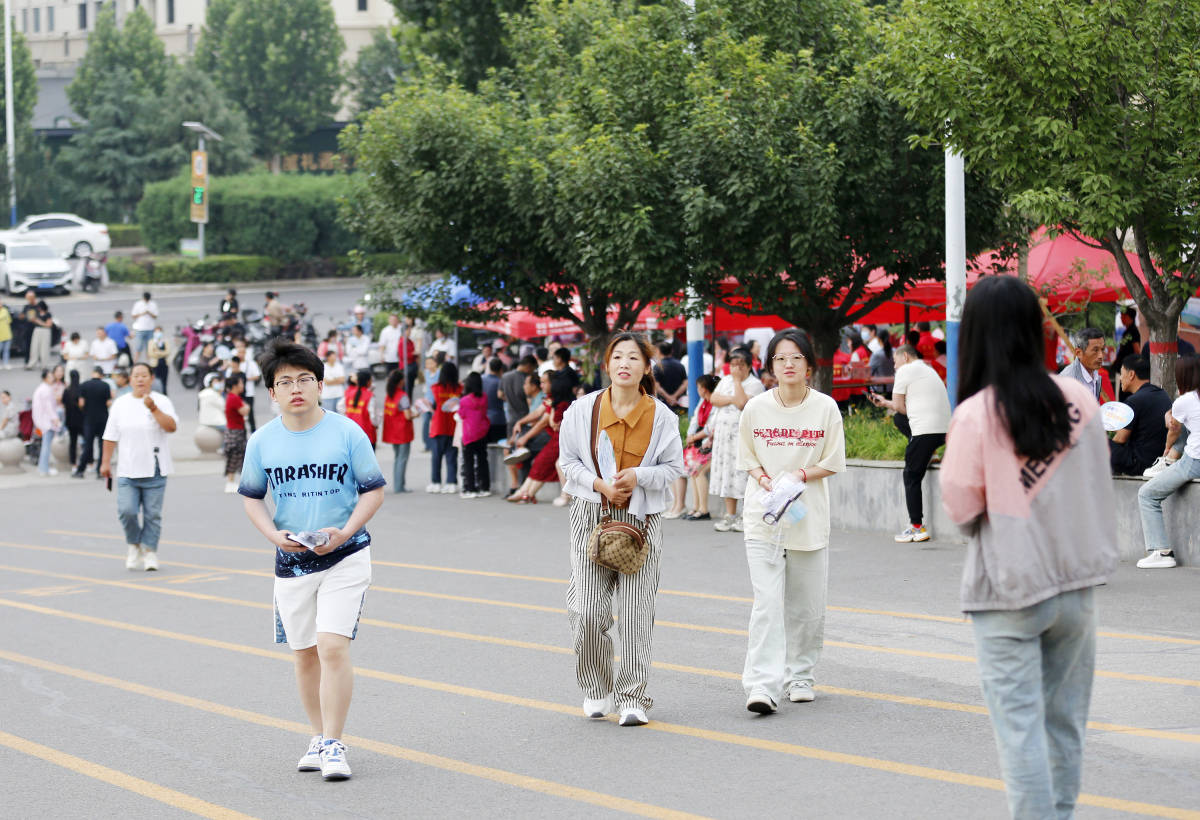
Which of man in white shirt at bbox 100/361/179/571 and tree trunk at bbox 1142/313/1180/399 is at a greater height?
tree trunk at bbox 1142/313/1180/399

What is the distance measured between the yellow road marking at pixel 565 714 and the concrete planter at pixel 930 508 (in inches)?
214

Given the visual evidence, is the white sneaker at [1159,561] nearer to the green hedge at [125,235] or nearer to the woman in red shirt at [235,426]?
the woman in red shirt at [235,426]

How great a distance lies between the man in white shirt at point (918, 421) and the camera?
1323 centimetres

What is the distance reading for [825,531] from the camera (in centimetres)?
741

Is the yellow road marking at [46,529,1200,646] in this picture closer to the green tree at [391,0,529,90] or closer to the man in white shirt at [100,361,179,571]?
the man in white shirt at [100,361,179,571]

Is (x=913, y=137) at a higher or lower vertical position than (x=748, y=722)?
higher

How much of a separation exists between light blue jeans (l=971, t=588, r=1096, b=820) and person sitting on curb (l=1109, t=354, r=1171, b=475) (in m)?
8.30

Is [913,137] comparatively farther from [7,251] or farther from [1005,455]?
[7,251]

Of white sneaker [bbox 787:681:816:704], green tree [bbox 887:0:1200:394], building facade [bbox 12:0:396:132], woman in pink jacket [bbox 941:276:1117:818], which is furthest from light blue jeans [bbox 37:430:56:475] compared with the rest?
building facade [bbox 12:0:396:132]

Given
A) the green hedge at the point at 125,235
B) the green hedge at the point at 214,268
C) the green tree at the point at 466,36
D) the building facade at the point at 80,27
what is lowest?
the green hedge at the point at 214,268

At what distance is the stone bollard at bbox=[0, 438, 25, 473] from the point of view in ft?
82.5

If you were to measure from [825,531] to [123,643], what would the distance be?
5112 millimetres

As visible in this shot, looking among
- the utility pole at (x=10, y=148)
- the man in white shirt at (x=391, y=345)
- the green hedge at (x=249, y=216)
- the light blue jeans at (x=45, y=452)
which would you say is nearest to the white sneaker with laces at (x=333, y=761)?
the light blue jeans at (x=45, y=452)

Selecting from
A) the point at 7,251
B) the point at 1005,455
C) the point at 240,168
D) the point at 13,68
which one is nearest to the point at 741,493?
the point at 1005,455
